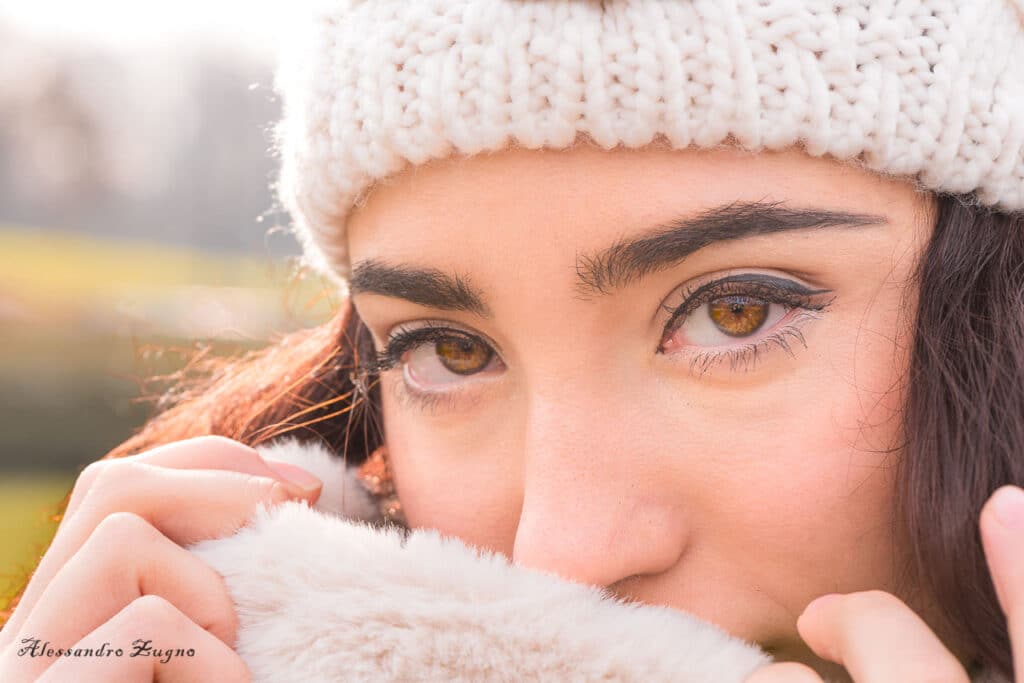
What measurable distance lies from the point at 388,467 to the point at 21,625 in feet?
2.33

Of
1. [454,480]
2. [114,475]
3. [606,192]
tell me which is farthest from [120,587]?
[606,192]

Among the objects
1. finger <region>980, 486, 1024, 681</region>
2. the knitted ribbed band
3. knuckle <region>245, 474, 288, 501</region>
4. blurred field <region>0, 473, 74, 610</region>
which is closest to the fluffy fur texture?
knuckle <region>245, 474, 288, 501</region>

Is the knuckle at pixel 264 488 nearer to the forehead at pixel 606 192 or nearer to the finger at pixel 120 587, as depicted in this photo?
the finger at pixel 120 587

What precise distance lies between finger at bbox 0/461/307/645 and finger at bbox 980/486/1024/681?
847mm

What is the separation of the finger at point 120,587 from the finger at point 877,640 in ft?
2.13

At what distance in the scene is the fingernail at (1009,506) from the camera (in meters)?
0.92

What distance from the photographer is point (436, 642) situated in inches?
37.8

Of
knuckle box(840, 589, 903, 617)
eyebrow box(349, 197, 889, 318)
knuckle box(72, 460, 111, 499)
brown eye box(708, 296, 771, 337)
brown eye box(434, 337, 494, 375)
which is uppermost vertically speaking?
eyebrow box(349, 197, 889, 318)

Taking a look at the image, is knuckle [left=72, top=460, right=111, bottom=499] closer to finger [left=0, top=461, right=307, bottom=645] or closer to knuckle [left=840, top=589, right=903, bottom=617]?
finger [left=0, top=461, right=307, bottom=645]

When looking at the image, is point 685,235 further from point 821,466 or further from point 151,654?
point 151,654

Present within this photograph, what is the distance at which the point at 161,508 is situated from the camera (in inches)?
48.2

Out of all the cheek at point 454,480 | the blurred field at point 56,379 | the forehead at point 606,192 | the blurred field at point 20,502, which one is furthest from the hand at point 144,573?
the blurred field at point 56,379

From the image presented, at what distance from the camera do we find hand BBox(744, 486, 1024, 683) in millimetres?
857

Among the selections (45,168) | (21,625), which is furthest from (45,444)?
(45,168)
